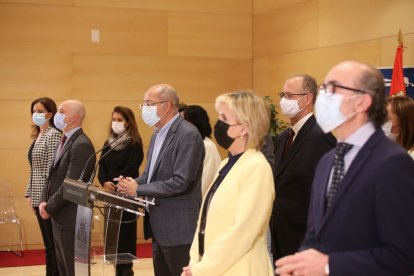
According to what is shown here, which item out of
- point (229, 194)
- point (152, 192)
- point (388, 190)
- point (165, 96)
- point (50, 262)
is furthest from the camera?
point (50, 262)

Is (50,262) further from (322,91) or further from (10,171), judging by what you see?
(322,91)

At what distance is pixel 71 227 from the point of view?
4.80m

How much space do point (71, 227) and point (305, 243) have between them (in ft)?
9.35

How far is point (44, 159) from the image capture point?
19.3 ft

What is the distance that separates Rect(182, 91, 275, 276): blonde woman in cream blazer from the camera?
106 inches

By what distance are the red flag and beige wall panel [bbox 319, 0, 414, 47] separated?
360 mm

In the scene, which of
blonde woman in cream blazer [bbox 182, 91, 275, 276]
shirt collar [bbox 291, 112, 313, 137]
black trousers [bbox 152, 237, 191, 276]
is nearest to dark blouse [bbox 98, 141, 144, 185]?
black trousers [bbox 152, 237, 191, 276]

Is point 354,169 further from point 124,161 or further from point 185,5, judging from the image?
point 185,5

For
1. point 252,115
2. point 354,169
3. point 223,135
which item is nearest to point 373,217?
point 354,169

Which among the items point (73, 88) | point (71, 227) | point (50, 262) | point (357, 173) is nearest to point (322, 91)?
point (357, 173)

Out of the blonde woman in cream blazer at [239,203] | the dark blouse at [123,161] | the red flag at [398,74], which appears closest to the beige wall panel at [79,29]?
the dark blouse at [123,161]

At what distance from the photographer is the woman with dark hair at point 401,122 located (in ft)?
12.6

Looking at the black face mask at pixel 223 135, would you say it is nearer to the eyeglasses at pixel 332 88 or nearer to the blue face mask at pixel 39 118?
the eyeglasses at pixel 332 88

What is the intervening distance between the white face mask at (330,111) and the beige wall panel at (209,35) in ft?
20.0
